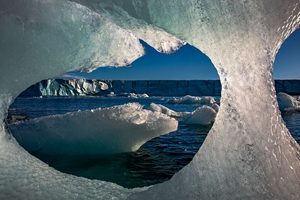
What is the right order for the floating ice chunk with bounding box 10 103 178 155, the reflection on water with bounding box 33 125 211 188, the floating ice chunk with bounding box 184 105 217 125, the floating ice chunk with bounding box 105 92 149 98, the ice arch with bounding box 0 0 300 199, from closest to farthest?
the ice arch with bounding box 0 0 300 199, the reflection on water with bounding box 33 125 211 188, the floating ice chunk with bounding box 10 103 178 155, the floating ice chunk with bounding box 184 105 217 125, the floating ice chunk with bounding box 105 92 149 98

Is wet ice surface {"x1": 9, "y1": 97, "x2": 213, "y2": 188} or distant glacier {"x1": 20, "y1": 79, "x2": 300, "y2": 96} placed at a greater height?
distant glacier {"x1": 20, "y1": 79, "x2": 300, "y2": 96}

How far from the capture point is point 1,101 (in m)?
2.54

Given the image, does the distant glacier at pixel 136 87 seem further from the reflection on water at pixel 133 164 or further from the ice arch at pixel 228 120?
the ice arch at pixel 228 120

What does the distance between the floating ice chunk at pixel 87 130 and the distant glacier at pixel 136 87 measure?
31.6 metres

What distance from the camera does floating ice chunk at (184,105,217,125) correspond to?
27.0ft

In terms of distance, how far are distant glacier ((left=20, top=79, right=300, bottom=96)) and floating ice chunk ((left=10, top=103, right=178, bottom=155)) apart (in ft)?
104

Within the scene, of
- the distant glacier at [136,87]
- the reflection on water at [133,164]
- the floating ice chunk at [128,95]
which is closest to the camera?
the reflection on water at [133,164]

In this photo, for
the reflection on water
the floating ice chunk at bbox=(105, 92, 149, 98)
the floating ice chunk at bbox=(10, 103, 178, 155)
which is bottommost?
the floating ice chunk at bbox=(105, 92, 149, 98)

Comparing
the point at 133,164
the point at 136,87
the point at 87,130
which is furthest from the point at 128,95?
the point at 133,164

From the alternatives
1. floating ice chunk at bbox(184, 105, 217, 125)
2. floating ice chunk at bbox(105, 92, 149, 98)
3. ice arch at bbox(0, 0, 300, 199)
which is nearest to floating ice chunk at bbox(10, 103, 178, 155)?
ice arch at bbox(0, 0, 300, 199)

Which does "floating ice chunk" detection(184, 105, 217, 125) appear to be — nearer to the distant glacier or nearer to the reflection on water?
the reflection on water

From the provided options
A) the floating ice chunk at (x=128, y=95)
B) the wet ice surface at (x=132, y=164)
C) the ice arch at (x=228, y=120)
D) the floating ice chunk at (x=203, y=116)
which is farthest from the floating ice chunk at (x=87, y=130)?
the floating ice chunk at (x=128, y=95)

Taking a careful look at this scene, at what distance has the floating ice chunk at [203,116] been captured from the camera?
27.0ft

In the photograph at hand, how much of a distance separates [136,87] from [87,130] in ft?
127
